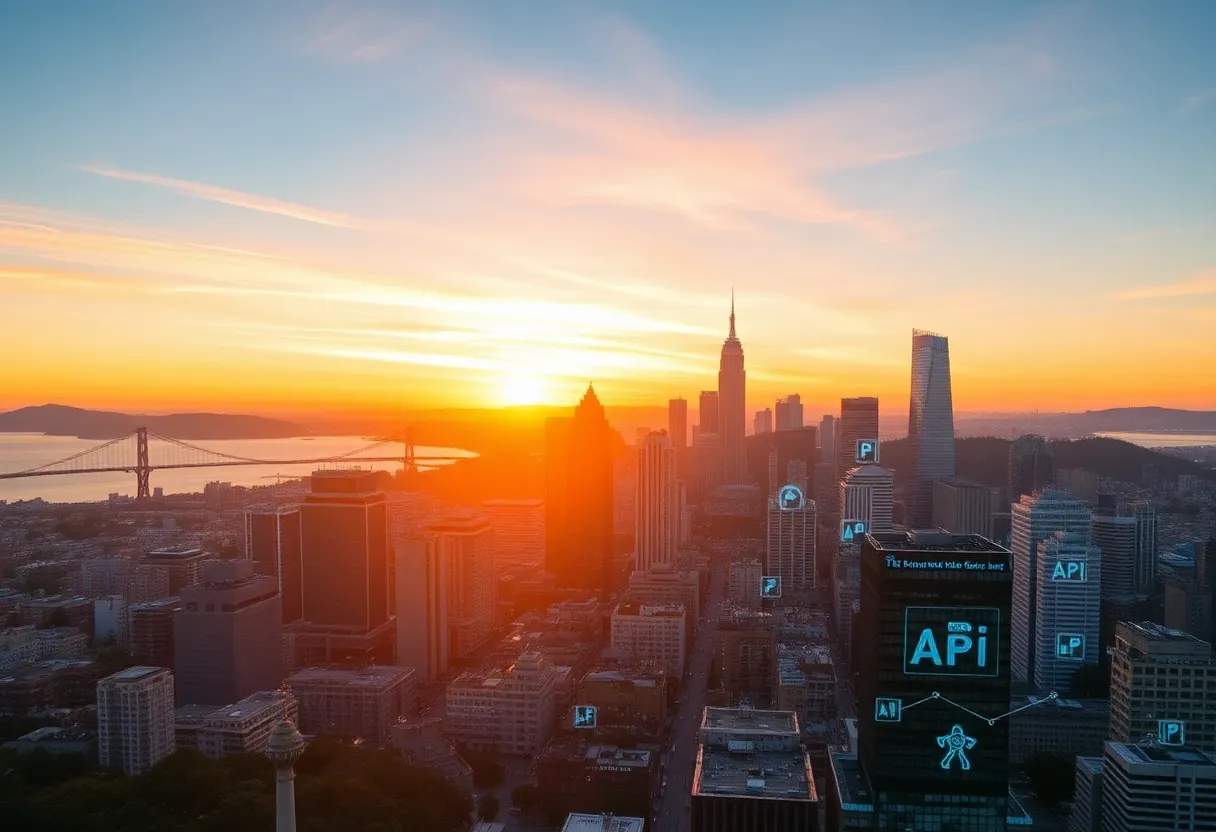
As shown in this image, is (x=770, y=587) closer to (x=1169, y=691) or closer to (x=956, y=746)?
(x=1169, y=691)

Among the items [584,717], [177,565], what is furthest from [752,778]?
[177,565]

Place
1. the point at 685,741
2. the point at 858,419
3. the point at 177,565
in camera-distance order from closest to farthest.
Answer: the point at 685,741 < the point at 177,565 < the point at 858,419

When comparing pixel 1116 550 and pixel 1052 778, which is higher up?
pixel 1116 550

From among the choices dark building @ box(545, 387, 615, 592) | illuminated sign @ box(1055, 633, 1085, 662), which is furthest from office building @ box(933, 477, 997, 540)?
dark building @ box(545, 387, 615, 592)

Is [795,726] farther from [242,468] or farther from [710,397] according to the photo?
[242,468]

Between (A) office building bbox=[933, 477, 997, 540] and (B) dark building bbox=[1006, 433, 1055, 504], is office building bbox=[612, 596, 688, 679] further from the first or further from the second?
(B) dark building bbox=[1006, 433, 1055, 504]

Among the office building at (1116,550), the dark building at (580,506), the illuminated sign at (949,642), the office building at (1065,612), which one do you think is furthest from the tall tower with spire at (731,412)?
the illuminated sign at (949,642)
